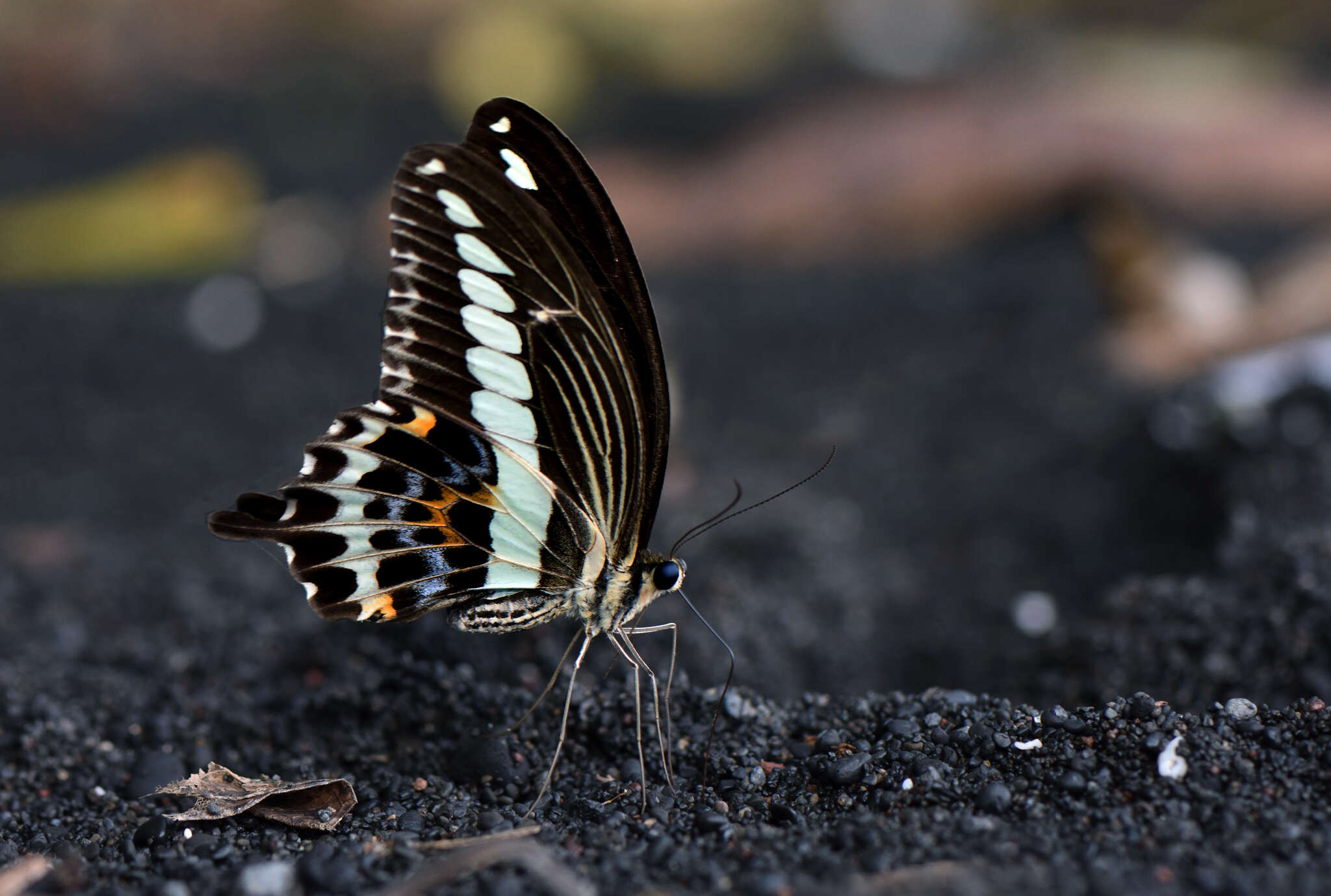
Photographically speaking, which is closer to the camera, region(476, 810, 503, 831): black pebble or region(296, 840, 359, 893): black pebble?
region(296, 840, 359, 893): black pebble

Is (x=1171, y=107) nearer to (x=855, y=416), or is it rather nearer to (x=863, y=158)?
(x=863, y=158)

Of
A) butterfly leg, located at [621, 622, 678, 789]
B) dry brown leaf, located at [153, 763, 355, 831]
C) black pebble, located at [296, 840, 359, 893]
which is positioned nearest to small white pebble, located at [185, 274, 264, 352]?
dry brown leaf, located at [153, 763, 355, 831]

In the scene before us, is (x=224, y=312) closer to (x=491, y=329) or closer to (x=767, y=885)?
(x=491, y=329)

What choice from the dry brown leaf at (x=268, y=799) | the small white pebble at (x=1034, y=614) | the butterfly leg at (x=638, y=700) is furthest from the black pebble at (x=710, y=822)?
the small white pebble at (x=1034, y=614)

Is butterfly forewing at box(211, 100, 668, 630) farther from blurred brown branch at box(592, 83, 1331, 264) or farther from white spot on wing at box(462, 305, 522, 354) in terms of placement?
blurred brown branch at box(592, 83, 1331, 264)

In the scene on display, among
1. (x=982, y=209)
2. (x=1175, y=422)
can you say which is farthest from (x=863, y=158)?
(x=1175, y=422)

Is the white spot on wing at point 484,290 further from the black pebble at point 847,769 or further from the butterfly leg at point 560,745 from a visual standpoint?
the black pebble at point 847,769

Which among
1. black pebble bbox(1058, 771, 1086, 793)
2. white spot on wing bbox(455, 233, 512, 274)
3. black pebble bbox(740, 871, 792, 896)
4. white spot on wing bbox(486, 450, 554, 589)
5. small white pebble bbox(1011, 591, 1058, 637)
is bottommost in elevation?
small white pebble bbox(1011, 591, 1058, 637)
